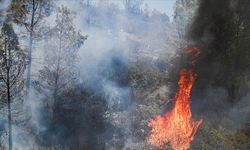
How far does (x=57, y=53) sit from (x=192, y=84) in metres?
10.2

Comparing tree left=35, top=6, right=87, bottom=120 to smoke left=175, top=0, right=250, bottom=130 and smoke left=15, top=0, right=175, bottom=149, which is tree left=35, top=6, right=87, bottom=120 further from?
smoke left=175, top=0, right=250, bottom=130

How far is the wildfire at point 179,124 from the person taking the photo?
73.9 ft

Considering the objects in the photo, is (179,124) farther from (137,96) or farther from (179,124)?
(137,96)

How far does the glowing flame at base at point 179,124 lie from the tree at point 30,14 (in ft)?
32.6

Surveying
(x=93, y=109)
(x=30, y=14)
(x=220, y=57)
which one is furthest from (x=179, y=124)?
(x=30, y=14)

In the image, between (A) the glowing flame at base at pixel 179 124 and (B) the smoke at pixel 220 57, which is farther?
(B) the smoke at pixel 220 57

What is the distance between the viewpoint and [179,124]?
23.1 metres

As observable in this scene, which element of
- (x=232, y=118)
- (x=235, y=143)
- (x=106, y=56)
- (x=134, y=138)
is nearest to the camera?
(x=235, y=143)

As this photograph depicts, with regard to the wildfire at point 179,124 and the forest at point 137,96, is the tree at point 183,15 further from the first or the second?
the wildfire at point 179,124

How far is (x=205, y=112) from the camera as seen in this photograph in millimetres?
27359

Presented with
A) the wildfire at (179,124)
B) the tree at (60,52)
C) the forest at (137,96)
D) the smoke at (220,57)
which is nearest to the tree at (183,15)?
the forest at (137,96)

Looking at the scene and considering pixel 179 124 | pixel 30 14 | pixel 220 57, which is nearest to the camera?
pixel 179 124

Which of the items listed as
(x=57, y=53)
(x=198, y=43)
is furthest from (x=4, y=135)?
(x=198, y=43)

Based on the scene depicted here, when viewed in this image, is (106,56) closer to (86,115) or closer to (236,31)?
(86,115)
